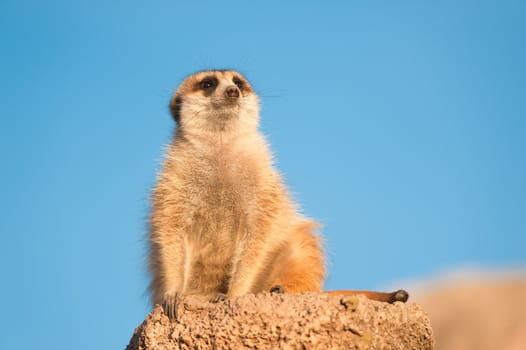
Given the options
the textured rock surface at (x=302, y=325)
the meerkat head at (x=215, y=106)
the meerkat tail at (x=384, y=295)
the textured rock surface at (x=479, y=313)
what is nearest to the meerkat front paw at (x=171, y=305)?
the textured rock surface at (x=302, y=325)

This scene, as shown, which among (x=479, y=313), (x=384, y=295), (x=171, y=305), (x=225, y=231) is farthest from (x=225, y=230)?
(x=479, y=313)

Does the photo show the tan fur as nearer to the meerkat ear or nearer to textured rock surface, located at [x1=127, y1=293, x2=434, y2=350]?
the meerkat ear

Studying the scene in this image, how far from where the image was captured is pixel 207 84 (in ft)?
20.3

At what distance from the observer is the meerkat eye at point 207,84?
6.18m

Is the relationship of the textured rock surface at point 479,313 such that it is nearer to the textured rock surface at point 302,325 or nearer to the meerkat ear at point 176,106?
the meerkat ear at point 176,106

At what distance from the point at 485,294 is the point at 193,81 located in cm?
1391

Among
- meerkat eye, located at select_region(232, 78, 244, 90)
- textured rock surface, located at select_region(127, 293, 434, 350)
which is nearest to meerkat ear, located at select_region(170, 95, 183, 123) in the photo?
meerkat eye, located at select_region(232, 78, 244, 90)

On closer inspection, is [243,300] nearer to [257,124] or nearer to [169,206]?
[169,206]

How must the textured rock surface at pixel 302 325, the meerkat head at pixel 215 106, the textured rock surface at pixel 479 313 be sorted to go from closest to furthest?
the textured rock surface at pixel 302 325 < the meerkat head at pixel 215 106 < the textured rock surface at pixel 479 313

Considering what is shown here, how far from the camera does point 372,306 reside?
4.25m

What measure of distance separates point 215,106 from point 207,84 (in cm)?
33

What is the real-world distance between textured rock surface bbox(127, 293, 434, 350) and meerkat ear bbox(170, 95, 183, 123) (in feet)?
7.40

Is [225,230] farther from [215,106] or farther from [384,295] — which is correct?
[384,295]

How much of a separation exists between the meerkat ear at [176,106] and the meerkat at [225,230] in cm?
57
